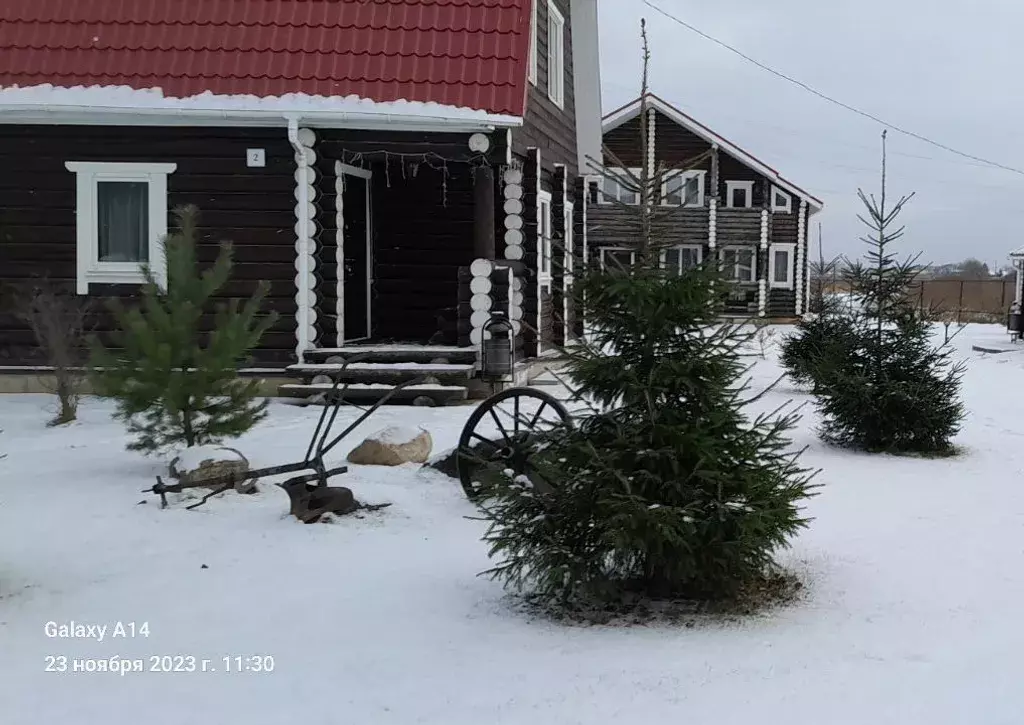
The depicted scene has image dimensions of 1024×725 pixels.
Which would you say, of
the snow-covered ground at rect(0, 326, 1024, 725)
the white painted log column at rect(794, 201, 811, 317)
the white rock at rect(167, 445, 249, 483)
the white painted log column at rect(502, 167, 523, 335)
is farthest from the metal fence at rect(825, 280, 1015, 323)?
the white rock at rect(167, 445, 249, 483)

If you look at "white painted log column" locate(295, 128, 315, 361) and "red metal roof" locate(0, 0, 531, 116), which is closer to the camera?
"red metal roof" locate(0, 0, 531, 116)

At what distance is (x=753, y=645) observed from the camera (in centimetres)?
450

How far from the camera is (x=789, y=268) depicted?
107 feet

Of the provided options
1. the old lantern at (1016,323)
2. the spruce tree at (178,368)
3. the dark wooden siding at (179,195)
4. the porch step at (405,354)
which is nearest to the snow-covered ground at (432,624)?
the spruce tree at (178,368)

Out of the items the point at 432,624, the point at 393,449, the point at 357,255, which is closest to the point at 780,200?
the point at 357,255

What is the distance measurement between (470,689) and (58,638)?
1.91m

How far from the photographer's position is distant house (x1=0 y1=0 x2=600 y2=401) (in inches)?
433

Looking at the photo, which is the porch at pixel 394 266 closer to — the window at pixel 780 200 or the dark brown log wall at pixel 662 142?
the dark brown log wall at pixel 662 142

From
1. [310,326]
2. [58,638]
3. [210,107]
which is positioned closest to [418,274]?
[310,326]

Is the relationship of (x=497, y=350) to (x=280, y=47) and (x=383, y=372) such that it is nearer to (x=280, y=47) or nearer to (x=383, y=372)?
(x=383, y=372)

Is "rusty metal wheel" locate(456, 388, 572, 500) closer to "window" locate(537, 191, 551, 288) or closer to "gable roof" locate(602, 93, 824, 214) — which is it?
"window" locate(537, 191, 551, 288)

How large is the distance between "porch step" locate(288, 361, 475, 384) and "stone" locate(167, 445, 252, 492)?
3898 mm

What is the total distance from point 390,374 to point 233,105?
128 inches

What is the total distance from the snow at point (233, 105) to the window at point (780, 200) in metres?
23.0
